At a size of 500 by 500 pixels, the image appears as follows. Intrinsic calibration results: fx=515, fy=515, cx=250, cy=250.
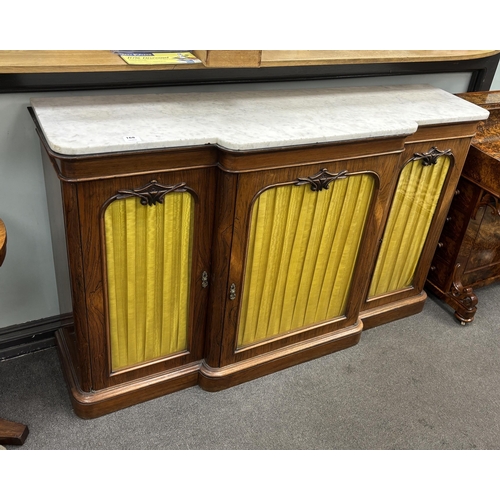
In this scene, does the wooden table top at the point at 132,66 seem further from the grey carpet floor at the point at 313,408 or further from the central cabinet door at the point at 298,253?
the grey carpet floor at the point at 313,408

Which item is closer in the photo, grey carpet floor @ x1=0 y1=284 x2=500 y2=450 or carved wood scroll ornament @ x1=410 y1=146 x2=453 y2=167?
grey carpet floor @ x1=0 y1=284 x2=500 y2=450

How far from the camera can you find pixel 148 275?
1604 mm

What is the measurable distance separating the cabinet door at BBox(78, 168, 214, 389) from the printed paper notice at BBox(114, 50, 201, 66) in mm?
446

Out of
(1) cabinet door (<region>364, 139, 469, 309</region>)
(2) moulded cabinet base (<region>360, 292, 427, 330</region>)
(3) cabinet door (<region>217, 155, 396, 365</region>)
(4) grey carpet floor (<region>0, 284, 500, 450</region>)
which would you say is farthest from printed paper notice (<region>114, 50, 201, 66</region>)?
(2) moulded cabinet base (<region>360, 292, 427, 330</region>)

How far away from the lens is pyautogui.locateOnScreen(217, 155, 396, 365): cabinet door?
5.30ft

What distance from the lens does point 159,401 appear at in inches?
73.7

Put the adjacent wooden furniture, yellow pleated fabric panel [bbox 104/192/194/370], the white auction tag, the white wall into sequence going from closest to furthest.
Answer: the white auction tag
yellow pleated fabric panel [bbox 104/192/194/370]
the white wall
the adjacent wooden furniture

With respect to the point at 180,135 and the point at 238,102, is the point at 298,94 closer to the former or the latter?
the point at 238,102

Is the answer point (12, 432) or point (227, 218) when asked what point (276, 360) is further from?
point (12, 432)

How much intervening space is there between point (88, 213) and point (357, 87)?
119 cm

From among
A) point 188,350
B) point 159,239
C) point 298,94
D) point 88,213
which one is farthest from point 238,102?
point 188,350

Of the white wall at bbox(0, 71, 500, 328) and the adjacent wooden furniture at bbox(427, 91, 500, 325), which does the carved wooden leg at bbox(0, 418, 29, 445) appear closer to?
the white wall at bbox(0, 71, 500, 328)

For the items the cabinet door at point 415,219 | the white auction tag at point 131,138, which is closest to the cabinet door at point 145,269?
the white auction tag at point 131,138

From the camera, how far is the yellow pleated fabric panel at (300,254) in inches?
65.6
